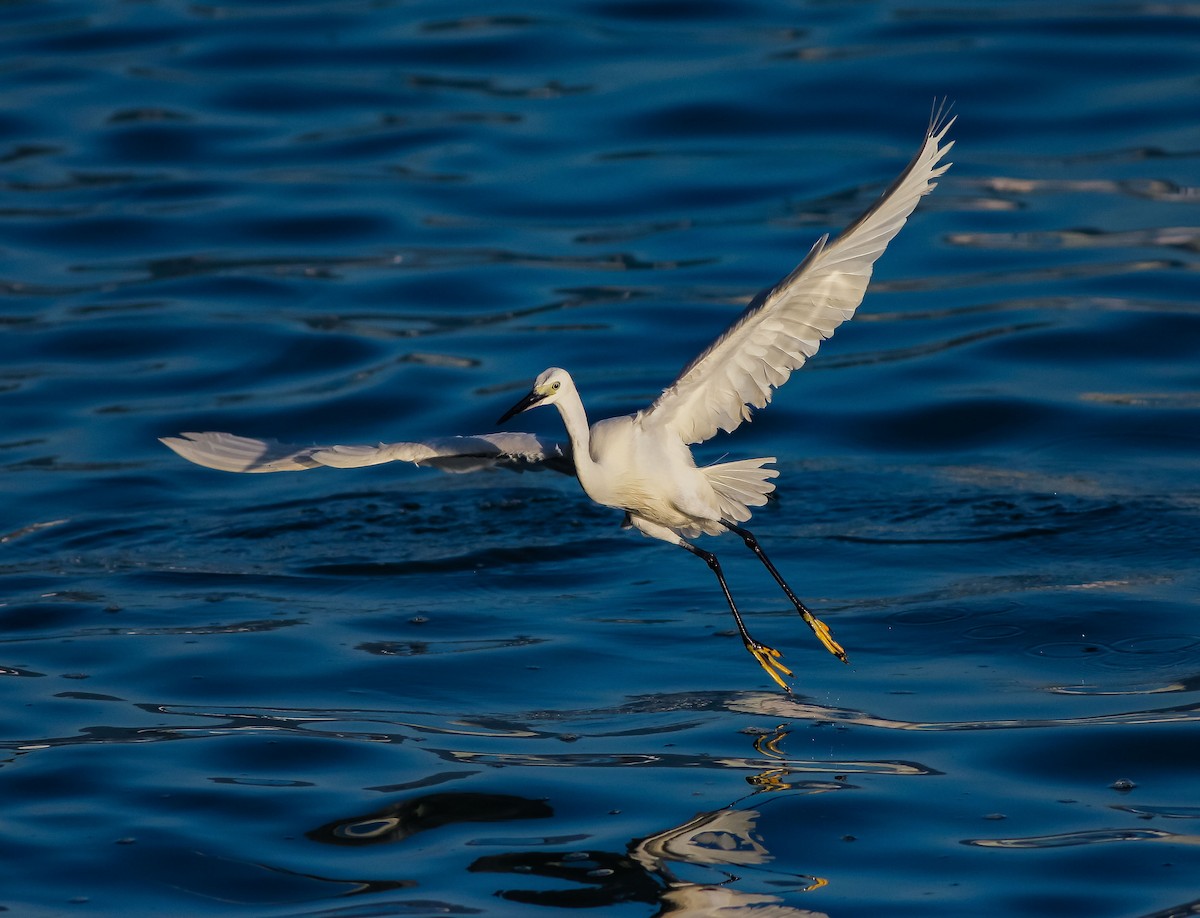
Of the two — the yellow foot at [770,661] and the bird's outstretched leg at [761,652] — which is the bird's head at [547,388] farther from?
the yellow foot at [770,661]

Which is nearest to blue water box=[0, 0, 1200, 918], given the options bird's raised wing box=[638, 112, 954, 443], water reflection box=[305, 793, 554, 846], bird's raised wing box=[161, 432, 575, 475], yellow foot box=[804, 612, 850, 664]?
water reflection box=[305, 793, 554, 846]

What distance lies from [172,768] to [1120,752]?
3.70 meters

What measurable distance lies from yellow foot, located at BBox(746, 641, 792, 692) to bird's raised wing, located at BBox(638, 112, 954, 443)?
3.06 ft

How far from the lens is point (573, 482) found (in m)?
10.9

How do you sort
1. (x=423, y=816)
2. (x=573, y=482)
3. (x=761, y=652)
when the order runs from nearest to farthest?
(x=423, y=816), (x=761, y=652), (x=573, y=482)

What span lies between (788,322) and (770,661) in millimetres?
1648

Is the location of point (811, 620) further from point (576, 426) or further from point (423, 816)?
point (423, 816)

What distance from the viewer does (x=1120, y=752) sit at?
702 cm

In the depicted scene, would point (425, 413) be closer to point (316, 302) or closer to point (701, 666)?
point (316, 302)

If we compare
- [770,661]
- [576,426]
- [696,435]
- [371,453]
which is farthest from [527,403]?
[770,661]

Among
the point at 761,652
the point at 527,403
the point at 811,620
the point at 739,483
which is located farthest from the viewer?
the point at 811,620

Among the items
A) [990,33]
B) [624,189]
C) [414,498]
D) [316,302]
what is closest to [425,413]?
[414,498]

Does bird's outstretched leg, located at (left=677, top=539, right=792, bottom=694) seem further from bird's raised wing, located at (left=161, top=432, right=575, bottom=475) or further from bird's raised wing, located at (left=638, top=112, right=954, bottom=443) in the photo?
bird's raised wing, located at (left=161, top=432, right=575, bottom=475)

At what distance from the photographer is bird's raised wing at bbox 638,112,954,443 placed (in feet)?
21.7
